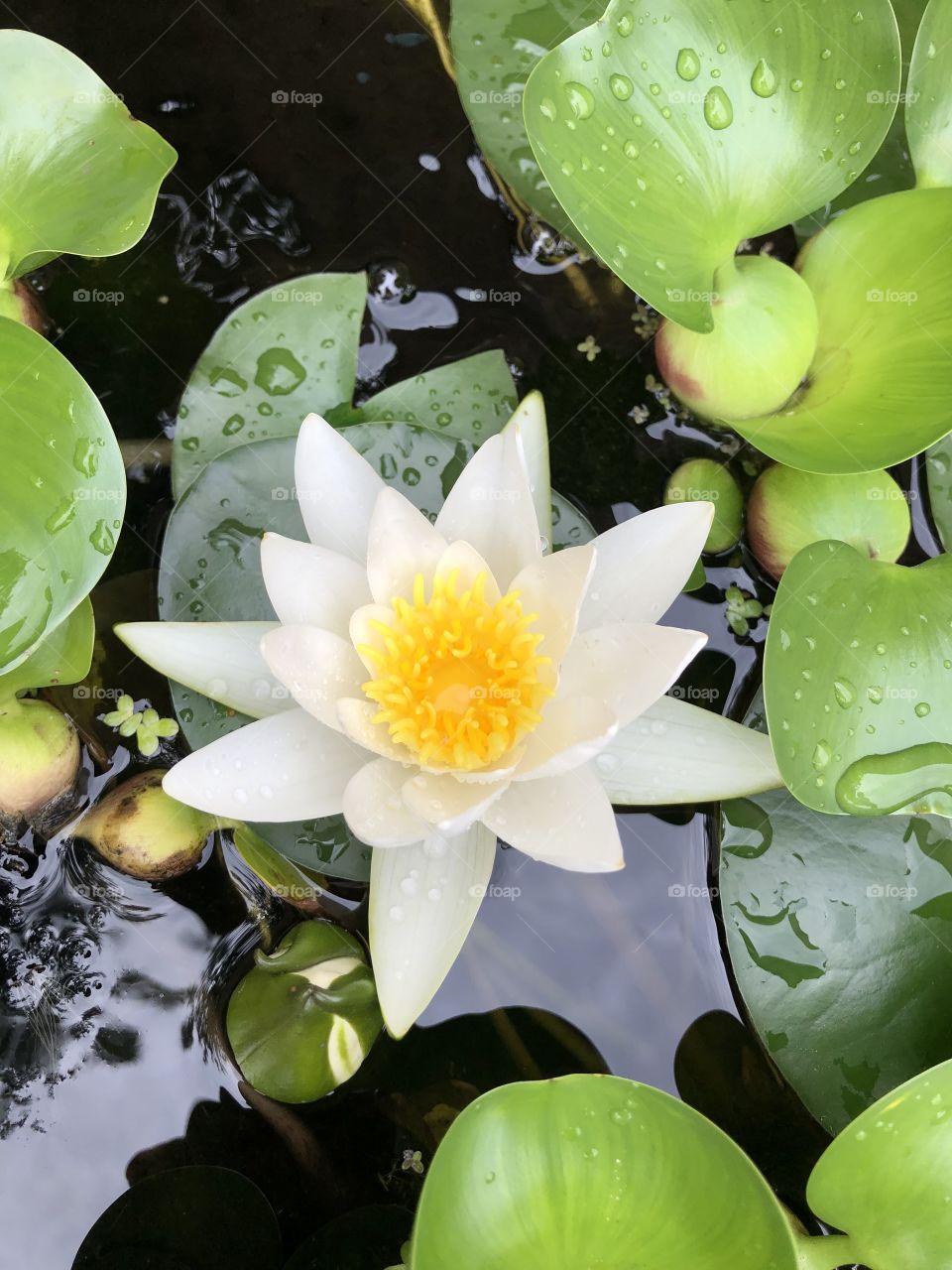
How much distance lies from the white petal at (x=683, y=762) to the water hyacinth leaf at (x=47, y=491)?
1.01 metres

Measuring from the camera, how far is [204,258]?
7.74ft

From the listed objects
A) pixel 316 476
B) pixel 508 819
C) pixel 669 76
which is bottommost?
pixel 508 819

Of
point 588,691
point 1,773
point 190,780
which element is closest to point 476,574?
point 588,691

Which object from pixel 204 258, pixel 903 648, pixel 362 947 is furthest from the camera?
pixel 204 258

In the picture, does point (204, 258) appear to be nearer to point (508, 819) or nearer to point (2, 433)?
point (2, 433)

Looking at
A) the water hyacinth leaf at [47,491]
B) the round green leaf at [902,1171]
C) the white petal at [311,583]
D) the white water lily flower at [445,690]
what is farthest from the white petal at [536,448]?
the round green leaf at [902,1171]

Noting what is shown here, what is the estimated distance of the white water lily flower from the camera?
1506 mm

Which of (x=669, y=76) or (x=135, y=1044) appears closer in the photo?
(x=669, y=76)

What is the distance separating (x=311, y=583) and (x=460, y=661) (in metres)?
0.30

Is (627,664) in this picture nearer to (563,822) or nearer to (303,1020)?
(563,822)

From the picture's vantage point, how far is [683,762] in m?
1.74

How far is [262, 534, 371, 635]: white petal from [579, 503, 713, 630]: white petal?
439mm

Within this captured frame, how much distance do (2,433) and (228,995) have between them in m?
1.24

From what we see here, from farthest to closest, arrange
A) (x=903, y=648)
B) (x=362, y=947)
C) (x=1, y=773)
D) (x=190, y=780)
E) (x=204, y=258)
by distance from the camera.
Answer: (x=204, y=258)
(x=362, y=947)
(x=1, y=773)
(x=903, y=648)
(x=190, y=780)
